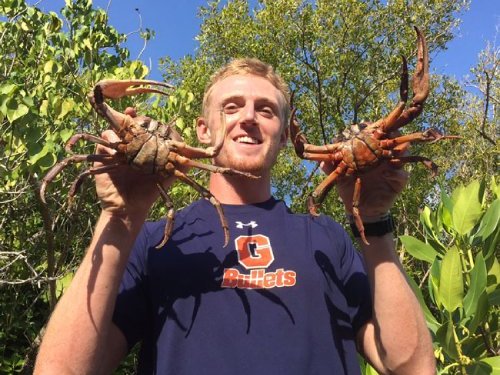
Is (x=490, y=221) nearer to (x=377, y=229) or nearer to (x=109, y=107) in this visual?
(x=377, y=229)

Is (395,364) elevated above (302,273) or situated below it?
below

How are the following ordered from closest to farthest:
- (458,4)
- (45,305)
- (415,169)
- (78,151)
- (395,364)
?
(395,364)
(78,151)
(45,305)
(415,169)
(458,4)

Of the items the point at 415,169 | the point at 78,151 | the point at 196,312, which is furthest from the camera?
the point at 415,169

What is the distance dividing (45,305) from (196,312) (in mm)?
7281

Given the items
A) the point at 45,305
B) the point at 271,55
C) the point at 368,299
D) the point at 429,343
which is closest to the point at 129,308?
the point at 368,299

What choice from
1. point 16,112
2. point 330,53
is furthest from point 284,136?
point 330,53

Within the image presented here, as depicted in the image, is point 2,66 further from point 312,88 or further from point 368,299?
point 312,88

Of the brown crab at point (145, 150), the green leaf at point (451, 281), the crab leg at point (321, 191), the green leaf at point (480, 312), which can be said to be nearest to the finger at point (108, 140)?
the brown crab at point (145, 150)

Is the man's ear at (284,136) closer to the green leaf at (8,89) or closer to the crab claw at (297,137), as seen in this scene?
the crab claw at (297,137)

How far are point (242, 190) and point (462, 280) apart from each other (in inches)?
94.8

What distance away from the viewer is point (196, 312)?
103 inches

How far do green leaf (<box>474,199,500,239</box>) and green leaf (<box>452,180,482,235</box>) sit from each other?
0.24 ft

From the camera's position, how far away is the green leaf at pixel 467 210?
5000mm

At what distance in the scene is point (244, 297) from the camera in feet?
8.64
